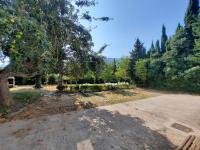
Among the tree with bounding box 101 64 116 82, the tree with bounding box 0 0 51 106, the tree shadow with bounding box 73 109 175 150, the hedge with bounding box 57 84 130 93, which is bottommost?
the tree shadow with bounding box 73 109 175 150

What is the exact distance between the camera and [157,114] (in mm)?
8531

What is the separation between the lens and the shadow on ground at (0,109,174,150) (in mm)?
4855

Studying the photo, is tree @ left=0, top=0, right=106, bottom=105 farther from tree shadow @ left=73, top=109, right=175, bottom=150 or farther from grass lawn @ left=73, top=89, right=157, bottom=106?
tree shadow @ left=73, top=109, right=175, bottom=150

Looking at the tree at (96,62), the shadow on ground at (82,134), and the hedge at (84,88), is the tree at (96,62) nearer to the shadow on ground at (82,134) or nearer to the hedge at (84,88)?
the hedge at (84,88)

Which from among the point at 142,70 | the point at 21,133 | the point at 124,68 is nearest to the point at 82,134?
the point at 21,133

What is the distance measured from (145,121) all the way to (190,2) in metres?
19.5

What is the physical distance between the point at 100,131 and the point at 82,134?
2.15 ft

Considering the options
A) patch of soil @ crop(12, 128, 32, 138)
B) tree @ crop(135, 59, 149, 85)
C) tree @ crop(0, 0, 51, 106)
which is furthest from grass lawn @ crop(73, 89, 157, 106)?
tree @ crop(135, 59, 149, 85)

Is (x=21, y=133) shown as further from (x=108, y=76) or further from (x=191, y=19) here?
(x=191, y=19)

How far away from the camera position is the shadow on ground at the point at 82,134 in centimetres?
486

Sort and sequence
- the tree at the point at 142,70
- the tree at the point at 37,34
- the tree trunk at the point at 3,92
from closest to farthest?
the tree at the point at 37,34
the tree trunk at the point at 3,92
the tree at the point at 142,70

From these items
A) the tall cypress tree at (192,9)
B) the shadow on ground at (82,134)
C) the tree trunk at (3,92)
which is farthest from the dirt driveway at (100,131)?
the tall cypress tree at (192,9)

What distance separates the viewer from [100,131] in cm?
599

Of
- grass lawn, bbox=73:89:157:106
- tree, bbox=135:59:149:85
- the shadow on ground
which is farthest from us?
tree, bbox=135:59:149:85
